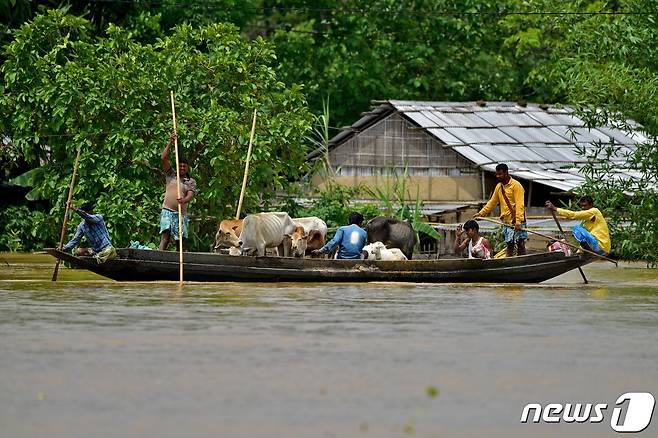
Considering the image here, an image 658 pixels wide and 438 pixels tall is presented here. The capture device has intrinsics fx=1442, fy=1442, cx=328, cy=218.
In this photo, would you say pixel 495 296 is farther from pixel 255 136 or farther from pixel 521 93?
pixel 521 93

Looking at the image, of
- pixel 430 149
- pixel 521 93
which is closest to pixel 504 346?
pixel 430 149

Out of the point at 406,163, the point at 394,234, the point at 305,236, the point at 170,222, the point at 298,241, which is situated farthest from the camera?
the point at 406,163

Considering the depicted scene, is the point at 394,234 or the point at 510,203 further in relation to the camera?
the point at 394,234

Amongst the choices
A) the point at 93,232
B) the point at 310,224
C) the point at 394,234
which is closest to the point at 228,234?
the point at 310,224

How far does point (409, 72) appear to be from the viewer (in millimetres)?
31734

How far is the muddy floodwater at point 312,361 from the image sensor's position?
283 inches

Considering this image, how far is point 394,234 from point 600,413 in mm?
11650

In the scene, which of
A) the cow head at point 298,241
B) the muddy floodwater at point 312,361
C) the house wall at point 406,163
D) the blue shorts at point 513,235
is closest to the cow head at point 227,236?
the cow head at point 298,241

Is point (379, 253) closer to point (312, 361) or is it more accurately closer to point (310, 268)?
point (310, 268)

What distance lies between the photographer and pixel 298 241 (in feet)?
55.4

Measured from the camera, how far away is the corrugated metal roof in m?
25.5

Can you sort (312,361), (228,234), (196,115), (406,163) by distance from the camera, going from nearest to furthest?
1. (312,361)
2. (228,234)
3. (196,115)
4. (406,163)

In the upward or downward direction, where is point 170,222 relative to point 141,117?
downward

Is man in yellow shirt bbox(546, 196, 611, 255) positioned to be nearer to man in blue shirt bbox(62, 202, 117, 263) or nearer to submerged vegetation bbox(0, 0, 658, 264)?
submerged vegetation bbox(0, 0, 658, 264)
